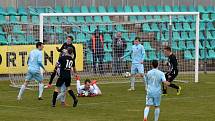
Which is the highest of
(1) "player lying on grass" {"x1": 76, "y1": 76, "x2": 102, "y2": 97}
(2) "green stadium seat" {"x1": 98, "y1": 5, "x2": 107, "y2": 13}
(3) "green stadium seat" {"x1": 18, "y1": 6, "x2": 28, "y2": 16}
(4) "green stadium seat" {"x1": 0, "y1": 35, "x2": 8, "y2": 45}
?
(2) "green stadium seat" {"x1": 98, "y1": 5, "x2": 107, "y2": 13}

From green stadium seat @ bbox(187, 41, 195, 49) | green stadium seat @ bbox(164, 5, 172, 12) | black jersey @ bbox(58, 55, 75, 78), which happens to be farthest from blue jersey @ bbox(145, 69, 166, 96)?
green stadium seat @ bbox(164, 5, 172, 12)

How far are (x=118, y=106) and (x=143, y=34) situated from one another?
41.0 feet

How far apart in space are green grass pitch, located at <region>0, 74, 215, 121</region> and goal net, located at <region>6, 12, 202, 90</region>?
2.71 meters

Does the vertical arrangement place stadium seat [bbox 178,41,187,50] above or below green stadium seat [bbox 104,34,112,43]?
below

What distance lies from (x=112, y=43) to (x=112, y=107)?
1162 cm

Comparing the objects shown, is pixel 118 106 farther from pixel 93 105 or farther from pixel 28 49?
pixel 28 49

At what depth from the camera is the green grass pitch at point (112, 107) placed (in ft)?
64.6

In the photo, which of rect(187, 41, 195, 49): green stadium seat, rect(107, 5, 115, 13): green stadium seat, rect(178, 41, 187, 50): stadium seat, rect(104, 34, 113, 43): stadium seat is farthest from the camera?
rect(107, 5, 115, 13): green stadium seat

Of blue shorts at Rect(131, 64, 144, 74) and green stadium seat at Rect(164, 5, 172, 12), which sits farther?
green stadium seat at Rect(164, 5, 172, 12)

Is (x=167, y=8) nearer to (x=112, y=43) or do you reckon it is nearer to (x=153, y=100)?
(x=112, y=43)

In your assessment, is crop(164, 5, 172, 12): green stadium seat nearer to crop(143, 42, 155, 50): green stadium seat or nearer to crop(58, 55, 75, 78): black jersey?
crop(143, 42, 155, 50): green stadium seat

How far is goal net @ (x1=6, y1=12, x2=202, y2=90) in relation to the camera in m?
31.1

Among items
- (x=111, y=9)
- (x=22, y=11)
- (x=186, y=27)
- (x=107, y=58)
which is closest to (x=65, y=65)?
(x=107, y=58)

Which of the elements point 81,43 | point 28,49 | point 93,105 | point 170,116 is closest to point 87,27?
point 81,43
